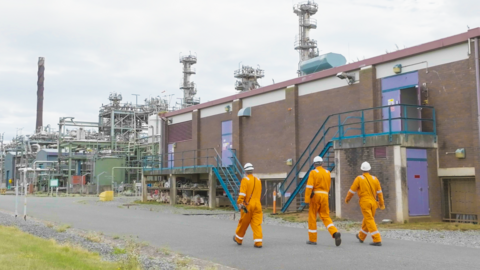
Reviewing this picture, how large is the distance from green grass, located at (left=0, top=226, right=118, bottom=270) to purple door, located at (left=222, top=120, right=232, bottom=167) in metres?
17.2

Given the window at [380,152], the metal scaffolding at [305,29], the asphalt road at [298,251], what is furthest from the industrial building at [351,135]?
the metal scaffolding at [305,29]

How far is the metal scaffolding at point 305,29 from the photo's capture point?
61969mm

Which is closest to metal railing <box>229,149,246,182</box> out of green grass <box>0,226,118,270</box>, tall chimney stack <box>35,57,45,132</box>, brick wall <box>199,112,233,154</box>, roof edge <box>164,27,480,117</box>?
brick wall <box>199,112,233,154</box>

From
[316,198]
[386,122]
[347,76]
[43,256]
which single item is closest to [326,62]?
[347,76]

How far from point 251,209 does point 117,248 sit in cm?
294

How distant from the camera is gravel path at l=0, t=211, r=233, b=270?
912 centimetres

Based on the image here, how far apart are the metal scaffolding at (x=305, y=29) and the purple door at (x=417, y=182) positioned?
4546 cm

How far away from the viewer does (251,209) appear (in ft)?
37.2

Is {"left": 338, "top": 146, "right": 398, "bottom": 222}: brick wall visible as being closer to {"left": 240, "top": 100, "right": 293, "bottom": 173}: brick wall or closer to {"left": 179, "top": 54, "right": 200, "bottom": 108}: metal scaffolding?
{"left": 240, "top": 100, "right": 293, "bottom": 173}: brick wall

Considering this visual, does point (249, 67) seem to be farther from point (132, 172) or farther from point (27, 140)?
point (27, 140)

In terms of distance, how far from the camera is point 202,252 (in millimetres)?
10641

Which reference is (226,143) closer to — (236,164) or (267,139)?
(236,164)

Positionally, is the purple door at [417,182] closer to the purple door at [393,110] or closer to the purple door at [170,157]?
the purple door at [393,110]

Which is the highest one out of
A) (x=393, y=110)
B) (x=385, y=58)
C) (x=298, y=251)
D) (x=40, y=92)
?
(x=40, y=92)
